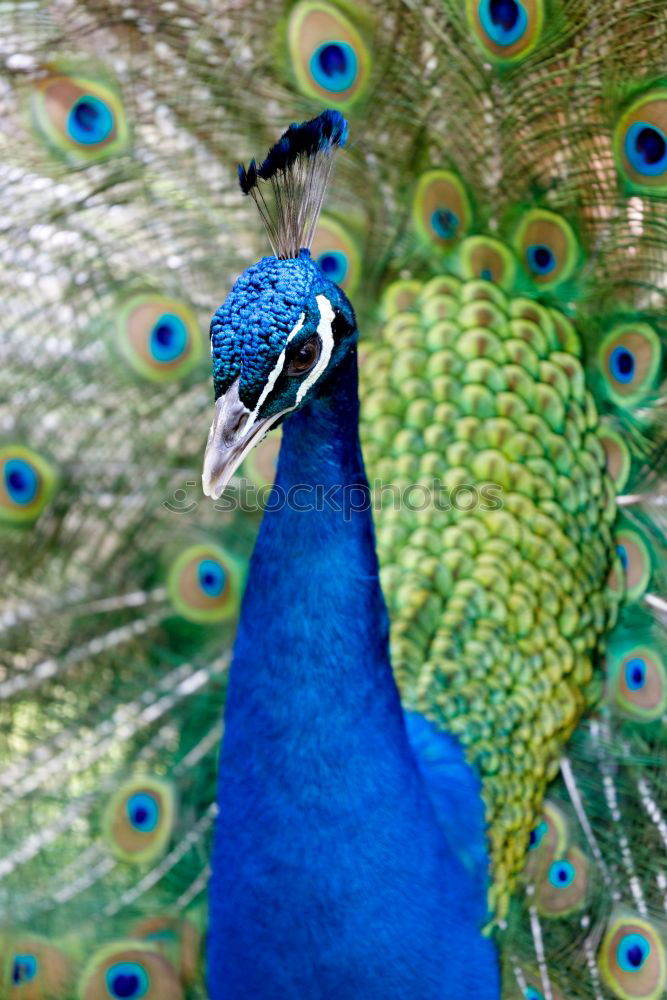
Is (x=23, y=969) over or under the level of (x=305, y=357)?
Result: under

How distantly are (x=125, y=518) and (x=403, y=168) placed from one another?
2.27 feet

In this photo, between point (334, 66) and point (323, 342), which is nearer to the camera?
point (323, 342)

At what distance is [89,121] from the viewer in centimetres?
164

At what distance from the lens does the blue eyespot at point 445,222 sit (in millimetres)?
1746

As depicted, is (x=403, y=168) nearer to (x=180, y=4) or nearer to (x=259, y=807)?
(x=180, y=4)

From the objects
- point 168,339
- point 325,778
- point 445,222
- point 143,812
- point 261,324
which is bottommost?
point 143,812

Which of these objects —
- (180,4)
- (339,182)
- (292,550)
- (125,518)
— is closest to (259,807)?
(292,550)

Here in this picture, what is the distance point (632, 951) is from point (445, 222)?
108 cm

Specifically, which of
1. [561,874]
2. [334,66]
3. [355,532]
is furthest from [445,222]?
[561,874]

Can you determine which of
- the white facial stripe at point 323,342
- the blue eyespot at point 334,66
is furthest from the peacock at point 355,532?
the white facial stripe at point 323,342

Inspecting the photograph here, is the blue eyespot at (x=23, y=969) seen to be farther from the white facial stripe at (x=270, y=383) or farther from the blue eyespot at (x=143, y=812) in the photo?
the white facial stripe at (x=270, y=383)

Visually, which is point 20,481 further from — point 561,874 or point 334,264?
point 561,874

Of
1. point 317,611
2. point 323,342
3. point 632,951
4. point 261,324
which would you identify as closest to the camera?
point 261,324

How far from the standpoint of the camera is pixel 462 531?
1.68 meters
